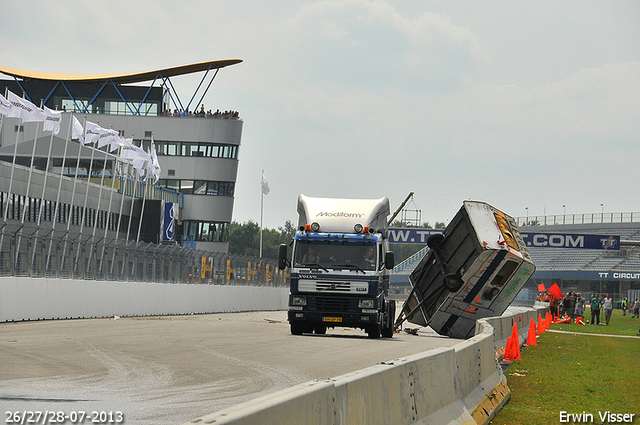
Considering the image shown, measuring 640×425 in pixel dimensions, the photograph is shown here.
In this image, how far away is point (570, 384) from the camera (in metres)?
14.4

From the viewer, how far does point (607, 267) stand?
97750mm

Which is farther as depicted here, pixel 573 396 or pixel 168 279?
pixel 168 279

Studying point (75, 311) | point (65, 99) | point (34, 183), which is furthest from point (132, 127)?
point (75, 311)

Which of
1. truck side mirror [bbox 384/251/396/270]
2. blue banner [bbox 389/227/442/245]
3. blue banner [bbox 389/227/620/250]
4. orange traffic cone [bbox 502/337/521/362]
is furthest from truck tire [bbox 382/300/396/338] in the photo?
blue banner [bbox 389/227/442/245]

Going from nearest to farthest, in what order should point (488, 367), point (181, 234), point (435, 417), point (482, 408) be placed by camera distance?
1. point (435, 417)
2. point (482, 408)
3. point (488, 367)
4. point (181, 234)

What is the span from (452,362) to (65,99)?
275 ft

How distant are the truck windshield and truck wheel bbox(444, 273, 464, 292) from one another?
11.2ft

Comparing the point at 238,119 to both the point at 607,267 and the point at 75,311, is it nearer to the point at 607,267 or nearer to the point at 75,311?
the point at 607,267

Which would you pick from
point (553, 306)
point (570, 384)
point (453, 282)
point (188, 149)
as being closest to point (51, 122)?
point (453, 282)

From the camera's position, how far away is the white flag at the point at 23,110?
41.1 meters

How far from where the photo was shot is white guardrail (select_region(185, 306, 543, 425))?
4297 millimetres

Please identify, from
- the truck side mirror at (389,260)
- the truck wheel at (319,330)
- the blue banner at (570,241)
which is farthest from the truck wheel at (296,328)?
the blue banner at (570,241)

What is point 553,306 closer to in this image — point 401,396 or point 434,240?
point 434,240

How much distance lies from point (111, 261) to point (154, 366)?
17.3 m
